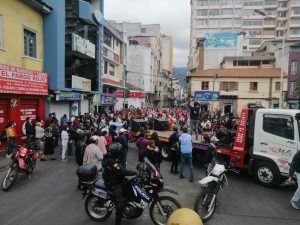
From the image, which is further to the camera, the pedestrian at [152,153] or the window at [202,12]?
the window at [202,12]

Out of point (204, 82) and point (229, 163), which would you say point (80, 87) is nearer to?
point (229, 163)

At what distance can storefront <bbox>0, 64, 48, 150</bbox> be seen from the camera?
12039 mm

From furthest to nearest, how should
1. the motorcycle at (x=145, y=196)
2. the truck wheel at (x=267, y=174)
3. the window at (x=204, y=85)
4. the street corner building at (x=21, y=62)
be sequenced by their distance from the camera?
1. the window at (x=204, y=85)
2. the street corner building at (x=21, y=62)
3. the truck wheel at (x=267, y=174)
4. the motorcycle at (x=145, y=196)

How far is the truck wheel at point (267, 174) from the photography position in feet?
26.0

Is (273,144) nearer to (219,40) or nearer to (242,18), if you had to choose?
(219,40)

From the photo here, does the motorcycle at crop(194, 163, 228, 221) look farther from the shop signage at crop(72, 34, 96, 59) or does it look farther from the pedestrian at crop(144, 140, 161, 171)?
the shop signage at crop(72, 34, 96, 59)

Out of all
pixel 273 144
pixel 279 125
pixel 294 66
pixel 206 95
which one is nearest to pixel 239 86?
pixel 206 95

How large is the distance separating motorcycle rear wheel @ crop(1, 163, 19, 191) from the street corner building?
5104 millimetres

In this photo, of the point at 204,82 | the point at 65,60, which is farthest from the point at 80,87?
the point at 204,82

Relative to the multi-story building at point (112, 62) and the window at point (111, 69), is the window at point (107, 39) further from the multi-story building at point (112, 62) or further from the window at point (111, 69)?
the window at point (111, 69)

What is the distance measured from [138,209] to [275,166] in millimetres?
4689

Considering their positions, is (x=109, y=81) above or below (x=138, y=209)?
above

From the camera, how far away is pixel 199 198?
5816 mm

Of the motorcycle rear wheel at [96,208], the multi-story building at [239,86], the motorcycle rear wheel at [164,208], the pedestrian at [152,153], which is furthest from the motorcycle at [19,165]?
the multi-story building at [239,86]
